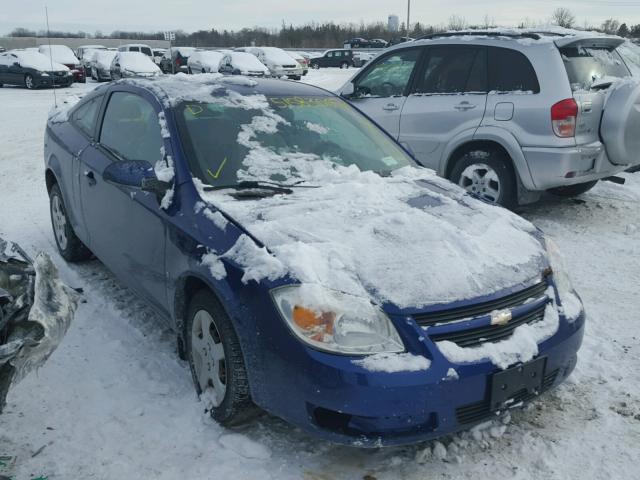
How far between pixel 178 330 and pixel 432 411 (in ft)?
4.79

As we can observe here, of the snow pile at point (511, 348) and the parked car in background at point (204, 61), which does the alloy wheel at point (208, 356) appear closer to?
the snow pile at point (511, 348)

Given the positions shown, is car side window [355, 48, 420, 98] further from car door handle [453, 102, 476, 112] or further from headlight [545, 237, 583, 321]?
headlight [545, 237, 583, 321]

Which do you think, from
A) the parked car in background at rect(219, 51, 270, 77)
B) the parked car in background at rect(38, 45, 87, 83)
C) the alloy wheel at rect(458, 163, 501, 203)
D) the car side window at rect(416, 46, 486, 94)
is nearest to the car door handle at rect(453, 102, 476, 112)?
the car side window at rect(416, 46, 486, 94)

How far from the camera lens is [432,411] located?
2.46m

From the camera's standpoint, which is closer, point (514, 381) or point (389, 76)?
point (514, 381)

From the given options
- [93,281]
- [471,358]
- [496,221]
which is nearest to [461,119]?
[496,221]

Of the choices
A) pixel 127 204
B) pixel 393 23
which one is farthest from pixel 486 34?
pixel 393 23

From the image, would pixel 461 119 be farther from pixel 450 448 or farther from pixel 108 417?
pixel 108 417

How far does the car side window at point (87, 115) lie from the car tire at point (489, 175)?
357 cm

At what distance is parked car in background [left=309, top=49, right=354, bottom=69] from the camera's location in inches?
1652

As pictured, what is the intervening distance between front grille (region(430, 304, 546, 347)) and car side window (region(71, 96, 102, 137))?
129 inches

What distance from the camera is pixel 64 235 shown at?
16.9 feet

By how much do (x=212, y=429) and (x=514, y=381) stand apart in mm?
1415

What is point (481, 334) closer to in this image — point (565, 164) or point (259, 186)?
point (259, 186)
